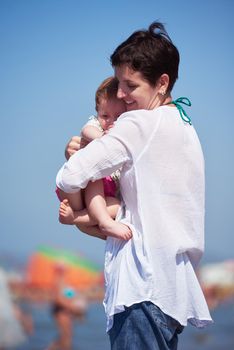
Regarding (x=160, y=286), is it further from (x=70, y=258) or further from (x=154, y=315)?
(x=70, y=258)

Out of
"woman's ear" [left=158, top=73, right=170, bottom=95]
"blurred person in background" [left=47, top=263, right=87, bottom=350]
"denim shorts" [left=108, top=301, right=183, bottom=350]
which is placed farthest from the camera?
"blurred person in background" [left=47, top=263, right=87, bottom=350]

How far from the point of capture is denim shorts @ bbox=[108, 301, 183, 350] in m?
1.46

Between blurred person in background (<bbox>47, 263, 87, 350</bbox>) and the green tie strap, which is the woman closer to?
the green tie strap

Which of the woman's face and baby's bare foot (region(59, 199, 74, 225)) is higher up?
the woman's face

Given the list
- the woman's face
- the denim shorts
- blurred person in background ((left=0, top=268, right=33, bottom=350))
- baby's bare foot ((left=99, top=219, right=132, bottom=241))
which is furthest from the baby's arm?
blurred person in background ((left=0, top=268, right=33, bottom=350))

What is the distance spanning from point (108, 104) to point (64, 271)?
22.5 ft

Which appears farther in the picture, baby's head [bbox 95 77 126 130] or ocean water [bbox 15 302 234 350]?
ocean water [bbox 15 302 234 350]

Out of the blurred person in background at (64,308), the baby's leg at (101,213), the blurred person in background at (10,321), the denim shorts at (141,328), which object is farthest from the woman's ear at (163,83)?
the blurred person in background at (10,321)

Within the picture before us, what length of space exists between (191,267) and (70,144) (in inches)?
16.1

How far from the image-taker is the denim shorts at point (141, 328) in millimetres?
1455

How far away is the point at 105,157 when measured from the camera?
4.87 ft

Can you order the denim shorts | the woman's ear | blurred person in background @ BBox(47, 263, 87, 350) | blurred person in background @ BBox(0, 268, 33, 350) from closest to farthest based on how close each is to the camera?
1. the denim shorts
2. the woman's ear
3. blurred person in background @ BBox(47, 263, 87, 350)
4. blurred person in background @ BBox(0, 268, 33, 350)

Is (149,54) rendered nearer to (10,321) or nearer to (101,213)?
(101,213)

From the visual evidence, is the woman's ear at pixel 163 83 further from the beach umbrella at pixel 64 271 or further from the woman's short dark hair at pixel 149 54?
the beach umbrella at pixel 64 271
